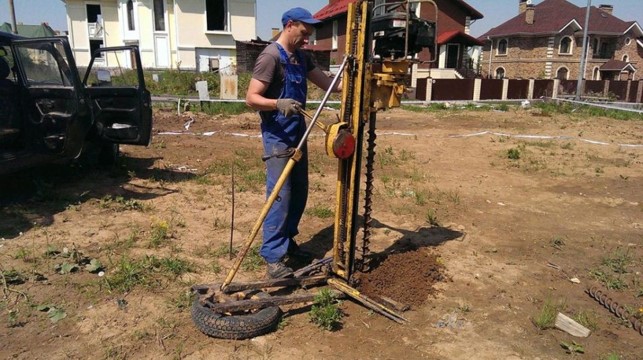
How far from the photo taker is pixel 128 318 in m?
3.23

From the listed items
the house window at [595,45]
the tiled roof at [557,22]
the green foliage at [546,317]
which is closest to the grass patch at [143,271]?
the green foliage at [546,317]

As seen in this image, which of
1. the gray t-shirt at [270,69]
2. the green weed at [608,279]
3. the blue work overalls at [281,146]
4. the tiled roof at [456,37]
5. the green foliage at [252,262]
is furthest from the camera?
the tiled roof at [456,37]

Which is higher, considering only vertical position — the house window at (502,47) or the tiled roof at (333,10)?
the tiled roof at (333,10)

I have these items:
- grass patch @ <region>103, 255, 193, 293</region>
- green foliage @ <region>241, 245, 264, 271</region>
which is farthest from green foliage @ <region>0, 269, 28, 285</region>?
green foliage @ <region>241, 245, 264, 271</region>

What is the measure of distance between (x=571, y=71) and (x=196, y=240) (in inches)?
1777

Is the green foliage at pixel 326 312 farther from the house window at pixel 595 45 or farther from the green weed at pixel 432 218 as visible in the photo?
the house window at pixel 595 45

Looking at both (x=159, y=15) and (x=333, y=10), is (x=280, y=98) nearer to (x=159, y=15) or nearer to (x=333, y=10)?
(x=159, y=15)

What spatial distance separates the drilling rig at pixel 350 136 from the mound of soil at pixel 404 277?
189 millimetres

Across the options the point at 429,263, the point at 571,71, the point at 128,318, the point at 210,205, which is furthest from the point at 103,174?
the point at 571,71

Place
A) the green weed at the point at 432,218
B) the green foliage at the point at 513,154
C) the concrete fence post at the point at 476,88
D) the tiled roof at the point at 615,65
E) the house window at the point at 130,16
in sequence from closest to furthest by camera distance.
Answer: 1. the green weed at the point at 432,218
2. the green foliage at the point at 513,154
3. the concrete fence post at the point at 476,88
4. the house window at the point at 130,16
5. the tiled roof at the point at 615,65

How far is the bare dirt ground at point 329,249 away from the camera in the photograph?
9.91 feet

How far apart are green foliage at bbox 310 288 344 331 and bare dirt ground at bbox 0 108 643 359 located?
0.22 ft

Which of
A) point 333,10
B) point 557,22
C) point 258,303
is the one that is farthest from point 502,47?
point 258,303

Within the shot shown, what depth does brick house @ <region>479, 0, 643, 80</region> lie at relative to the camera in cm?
4138
